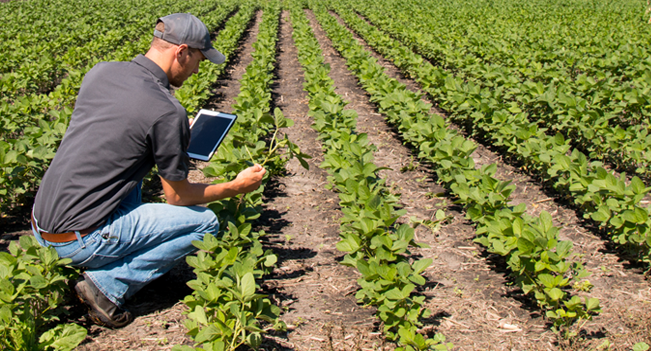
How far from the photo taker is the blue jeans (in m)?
2.41

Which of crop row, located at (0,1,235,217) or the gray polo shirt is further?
crop row, located at (0,1,235,217)

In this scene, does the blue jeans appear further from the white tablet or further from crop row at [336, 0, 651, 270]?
crop row at [336, 0, 651, 270]

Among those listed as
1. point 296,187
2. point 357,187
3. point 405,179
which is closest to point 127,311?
point 357,187

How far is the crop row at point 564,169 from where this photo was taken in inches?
134

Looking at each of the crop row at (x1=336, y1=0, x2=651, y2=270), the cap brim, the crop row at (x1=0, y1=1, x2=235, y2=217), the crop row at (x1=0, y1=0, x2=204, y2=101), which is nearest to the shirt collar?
the cap brim

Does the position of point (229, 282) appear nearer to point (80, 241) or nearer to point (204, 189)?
point (204, 189)

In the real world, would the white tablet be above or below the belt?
above

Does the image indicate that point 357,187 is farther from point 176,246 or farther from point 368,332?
point 176,246

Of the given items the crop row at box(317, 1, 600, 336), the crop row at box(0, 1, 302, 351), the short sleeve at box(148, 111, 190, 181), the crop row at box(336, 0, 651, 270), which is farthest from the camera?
the crop row at box(336, 0, 651, 270)

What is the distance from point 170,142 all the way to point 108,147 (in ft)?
1.00

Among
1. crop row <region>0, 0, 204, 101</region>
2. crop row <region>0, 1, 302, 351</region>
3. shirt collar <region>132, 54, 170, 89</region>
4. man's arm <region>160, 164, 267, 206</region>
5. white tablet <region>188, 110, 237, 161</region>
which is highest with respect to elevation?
shirt collar <region>132, 54, 170, 89</region>

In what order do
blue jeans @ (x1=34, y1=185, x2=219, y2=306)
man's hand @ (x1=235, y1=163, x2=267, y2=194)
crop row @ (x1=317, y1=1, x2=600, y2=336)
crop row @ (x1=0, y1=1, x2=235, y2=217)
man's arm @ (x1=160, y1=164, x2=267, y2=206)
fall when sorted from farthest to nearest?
1. crop row @ (x1=0, y1=1, x2=235, y2=217)
2. crop row @ (x1=317, y1=1, x2=600, y2=336)
3. man's hand @ (x1=235, y1=163, x2=267, y2=194)
4. man's arm @ (x1=160, y1=164, x2=267, y2=206)
5. blue jeans @ (x1=34, y1=185, x2=219, y2=306)

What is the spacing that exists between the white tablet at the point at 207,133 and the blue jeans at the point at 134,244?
329mm

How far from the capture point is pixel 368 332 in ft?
9.05
